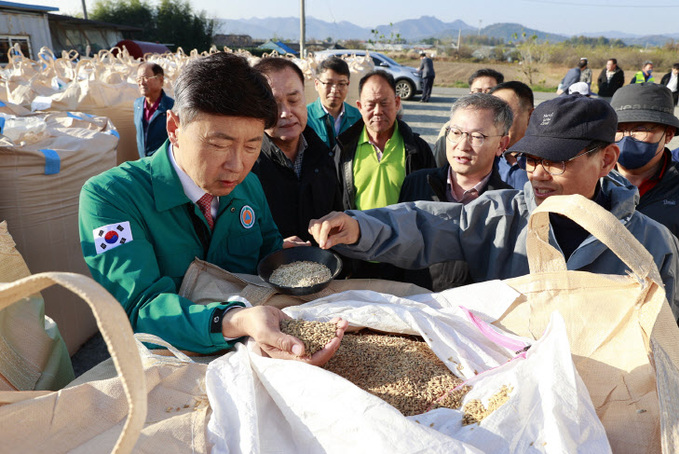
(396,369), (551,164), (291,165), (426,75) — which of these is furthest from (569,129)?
(426,75)

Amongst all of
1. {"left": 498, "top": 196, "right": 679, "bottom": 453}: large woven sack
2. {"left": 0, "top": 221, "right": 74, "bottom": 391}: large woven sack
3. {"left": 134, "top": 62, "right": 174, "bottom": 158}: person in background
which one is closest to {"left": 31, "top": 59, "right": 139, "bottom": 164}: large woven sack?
{"left": 134, "top": 62, "right": 174, "bottom": 158}: person in background

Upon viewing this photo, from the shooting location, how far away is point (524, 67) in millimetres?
24531

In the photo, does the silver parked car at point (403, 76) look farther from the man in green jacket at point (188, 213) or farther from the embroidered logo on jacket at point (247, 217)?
the man in green jacket at point (188, 213)

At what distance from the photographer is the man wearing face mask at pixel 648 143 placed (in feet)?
8.50

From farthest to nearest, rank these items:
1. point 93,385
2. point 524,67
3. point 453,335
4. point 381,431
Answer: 1. point 524,67
2. point 453,335
3. point 93,385
4. point 381,431

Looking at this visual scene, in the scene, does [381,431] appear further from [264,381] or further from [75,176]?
[75,176]

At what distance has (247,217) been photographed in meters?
Answer: 1.88

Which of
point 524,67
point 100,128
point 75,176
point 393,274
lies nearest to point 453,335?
point 393,274

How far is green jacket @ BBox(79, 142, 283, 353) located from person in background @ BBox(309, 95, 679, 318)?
365 mm

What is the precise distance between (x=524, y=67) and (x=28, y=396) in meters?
27.2

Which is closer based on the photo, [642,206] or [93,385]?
[93,385]

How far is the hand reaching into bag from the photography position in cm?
123

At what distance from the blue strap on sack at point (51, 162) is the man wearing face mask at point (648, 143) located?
3383 millimetres

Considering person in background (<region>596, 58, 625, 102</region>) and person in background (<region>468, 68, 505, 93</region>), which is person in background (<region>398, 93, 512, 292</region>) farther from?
person in background (<region>596, 58, 625, 102</region>)
